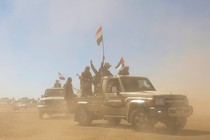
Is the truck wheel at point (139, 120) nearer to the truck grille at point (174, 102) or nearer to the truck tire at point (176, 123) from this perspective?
the truck grille at point (174, 102)

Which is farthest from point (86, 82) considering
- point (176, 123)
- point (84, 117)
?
point (176, 123)

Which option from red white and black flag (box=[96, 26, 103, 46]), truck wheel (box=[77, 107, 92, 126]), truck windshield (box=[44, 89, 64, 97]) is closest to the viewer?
truck wheel (box=[77, 107, 92, 126])

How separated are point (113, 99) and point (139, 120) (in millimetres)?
1851

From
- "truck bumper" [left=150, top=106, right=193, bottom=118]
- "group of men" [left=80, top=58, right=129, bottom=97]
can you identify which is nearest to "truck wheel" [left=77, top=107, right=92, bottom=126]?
"group of men" [left=80, top=58, right=129, bottom=97]

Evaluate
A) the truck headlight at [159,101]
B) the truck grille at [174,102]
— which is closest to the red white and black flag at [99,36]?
the truck grille at [174,102]

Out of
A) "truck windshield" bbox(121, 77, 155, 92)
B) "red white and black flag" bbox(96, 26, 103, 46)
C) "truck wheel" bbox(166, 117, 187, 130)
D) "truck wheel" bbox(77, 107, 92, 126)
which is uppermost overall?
"red white and black flag" bbox(96, 26, 103, 46)

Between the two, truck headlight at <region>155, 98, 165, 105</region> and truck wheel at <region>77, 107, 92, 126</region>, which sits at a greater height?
truck headlight at <region>155, 98, 165, 105</region>

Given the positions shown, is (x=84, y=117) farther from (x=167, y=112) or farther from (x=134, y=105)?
(x=167, y=112)

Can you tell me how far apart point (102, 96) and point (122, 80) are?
114 centimetres

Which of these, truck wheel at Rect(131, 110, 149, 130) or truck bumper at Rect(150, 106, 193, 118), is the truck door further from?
truck bumper at Rect(150, 106, 193, 118)

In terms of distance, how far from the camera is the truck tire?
47.2 ft

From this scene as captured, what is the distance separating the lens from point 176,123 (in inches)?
573

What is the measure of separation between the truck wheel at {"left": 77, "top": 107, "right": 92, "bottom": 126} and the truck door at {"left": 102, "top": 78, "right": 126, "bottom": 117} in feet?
4.75

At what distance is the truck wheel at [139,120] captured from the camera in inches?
549
